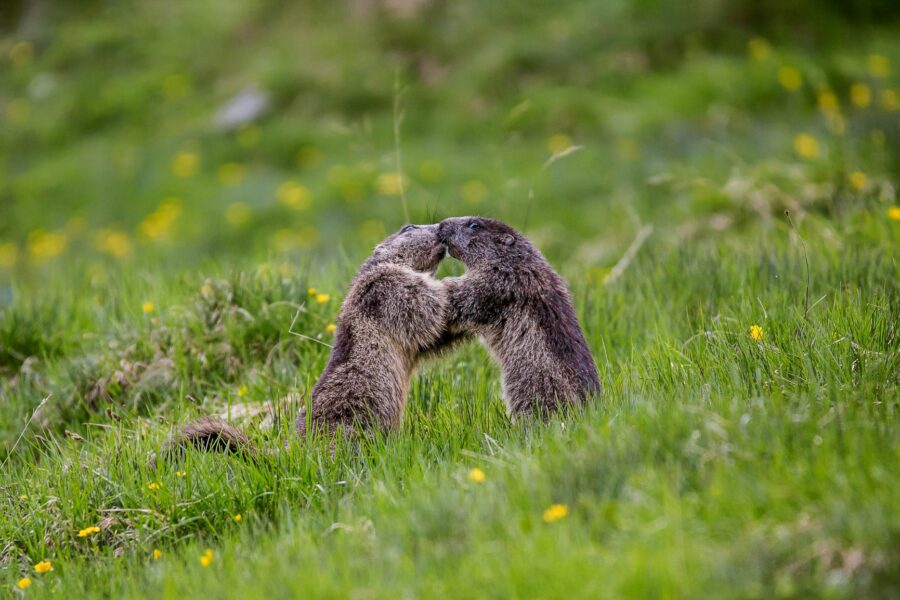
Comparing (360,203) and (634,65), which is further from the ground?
(634,65)

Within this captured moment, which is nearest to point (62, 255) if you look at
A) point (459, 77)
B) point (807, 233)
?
point (459, 77)

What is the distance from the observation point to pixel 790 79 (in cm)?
1020

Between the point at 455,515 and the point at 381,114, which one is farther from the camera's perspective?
the point at 381,114

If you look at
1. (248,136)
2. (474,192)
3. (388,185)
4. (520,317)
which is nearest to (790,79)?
(474,192)

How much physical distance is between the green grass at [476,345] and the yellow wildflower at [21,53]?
104 inches

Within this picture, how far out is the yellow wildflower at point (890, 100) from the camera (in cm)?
895

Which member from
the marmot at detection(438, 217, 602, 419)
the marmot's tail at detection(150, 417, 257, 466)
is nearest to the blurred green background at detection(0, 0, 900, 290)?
the marmot at detection(438, 217, 602, 419)

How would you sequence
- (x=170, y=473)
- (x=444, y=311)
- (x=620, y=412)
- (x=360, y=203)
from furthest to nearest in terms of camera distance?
(x=360, y=203) < (x=444, y=311) < (x=170, y=473) < (x=620, y=412)

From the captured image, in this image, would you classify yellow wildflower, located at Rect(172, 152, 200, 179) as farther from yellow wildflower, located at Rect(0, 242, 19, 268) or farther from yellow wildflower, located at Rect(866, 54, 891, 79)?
yellow wildflower, located at Rect(866, 54, 891, 79)

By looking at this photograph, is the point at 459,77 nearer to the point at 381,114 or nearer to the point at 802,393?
the point at 381,114

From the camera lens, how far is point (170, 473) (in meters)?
3.79

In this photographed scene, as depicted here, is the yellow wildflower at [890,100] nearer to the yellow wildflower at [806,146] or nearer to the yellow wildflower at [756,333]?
the yellow wildflower at [806,146]

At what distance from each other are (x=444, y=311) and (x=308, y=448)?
911 mm

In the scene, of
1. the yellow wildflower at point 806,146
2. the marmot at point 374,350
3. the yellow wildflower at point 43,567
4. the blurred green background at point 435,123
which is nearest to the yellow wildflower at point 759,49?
the blurred green background at point 435,123
